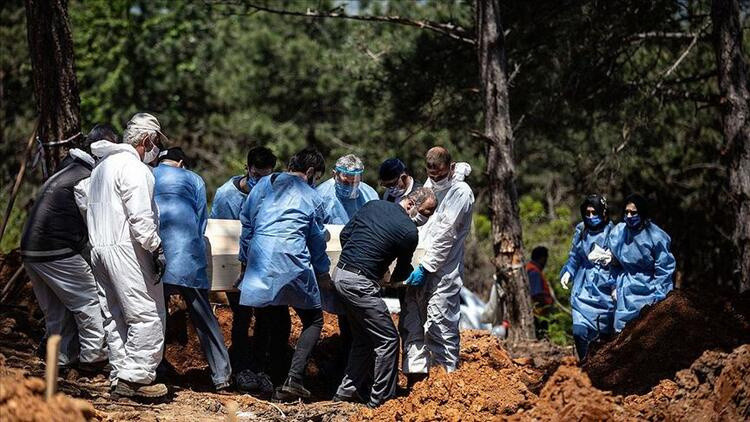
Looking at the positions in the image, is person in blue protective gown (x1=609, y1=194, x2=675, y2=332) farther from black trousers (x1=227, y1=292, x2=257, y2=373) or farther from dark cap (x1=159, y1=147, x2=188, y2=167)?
dark cap (x1=159, y1=147, x2=188, y2=167)

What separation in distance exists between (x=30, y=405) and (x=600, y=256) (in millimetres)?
6307

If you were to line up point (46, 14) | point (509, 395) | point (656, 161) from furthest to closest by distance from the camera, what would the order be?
point (656, 161) < point (46, 14) < point (509, 395)

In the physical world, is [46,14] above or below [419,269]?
above

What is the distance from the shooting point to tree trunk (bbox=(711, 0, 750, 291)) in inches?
470

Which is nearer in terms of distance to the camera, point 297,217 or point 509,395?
point 509,395

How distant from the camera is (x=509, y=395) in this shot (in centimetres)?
718

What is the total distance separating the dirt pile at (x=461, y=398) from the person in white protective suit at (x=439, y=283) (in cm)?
29

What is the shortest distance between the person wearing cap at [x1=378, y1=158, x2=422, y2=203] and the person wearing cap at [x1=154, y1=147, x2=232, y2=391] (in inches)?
61.2

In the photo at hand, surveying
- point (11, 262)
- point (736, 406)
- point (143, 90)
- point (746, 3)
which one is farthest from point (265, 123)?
point (736, 406)

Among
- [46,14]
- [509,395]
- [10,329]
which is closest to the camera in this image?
[509,395]

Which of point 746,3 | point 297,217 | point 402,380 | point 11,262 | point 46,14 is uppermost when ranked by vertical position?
point 746,3

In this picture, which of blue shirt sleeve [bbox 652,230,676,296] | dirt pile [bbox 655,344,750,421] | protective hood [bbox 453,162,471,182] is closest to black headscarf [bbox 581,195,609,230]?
blue shirt sleeve [bbox 652,230,676,296]

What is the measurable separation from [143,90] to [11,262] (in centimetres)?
2552

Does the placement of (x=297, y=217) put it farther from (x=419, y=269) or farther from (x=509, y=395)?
(x=509, y=395)
